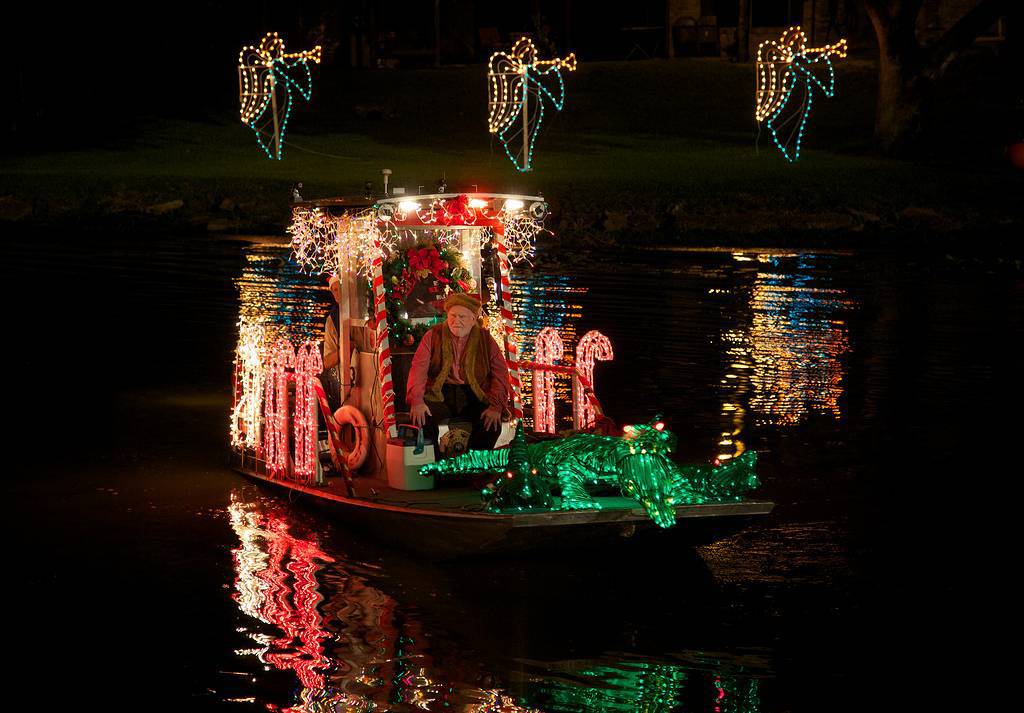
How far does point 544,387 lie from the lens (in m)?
13.1

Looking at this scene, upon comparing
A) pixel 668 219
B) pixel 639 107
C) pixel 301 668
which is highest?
pixel 639 107

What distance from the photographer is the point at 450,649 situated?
30.5 ft

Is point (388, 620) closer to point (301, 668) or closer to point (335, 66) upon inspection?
point (301, 668)

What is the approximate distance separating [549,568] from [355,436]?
7.52 feet

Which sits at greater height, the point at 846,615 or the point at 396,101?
the point at 396,101

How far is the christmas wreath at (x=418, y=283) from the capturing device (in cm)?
1192

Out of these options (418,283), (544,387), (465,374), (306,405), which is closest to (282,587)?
(306,405)

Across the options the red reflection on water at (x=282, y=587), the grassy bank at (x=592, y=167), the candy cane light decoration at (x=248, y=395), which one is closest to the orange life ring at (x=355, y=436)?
the red reflection on water at (x=282, y=587)

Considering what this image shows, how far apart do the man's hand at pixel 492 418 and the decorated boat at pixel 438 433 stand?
0.59ft

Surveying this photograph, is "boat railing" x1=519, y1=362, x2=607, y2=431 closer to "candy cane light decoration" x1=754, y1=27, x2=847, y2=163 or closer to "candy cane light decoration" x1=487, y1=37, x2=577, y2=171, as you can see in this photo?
"candy cane light decoration" x1=487, y1=37, x2=577, y2=171

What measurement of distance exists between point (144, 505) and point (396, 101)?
3602 cm

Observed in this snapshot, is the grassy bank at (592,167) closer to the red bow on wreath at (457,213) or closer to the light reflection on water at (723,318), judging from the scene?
the light reflection on water at (723,318)

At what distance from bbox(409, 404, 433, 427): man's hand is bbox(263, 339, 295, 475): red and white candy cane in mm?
1397

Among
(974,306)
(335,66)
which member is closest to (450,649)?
(974,306)
